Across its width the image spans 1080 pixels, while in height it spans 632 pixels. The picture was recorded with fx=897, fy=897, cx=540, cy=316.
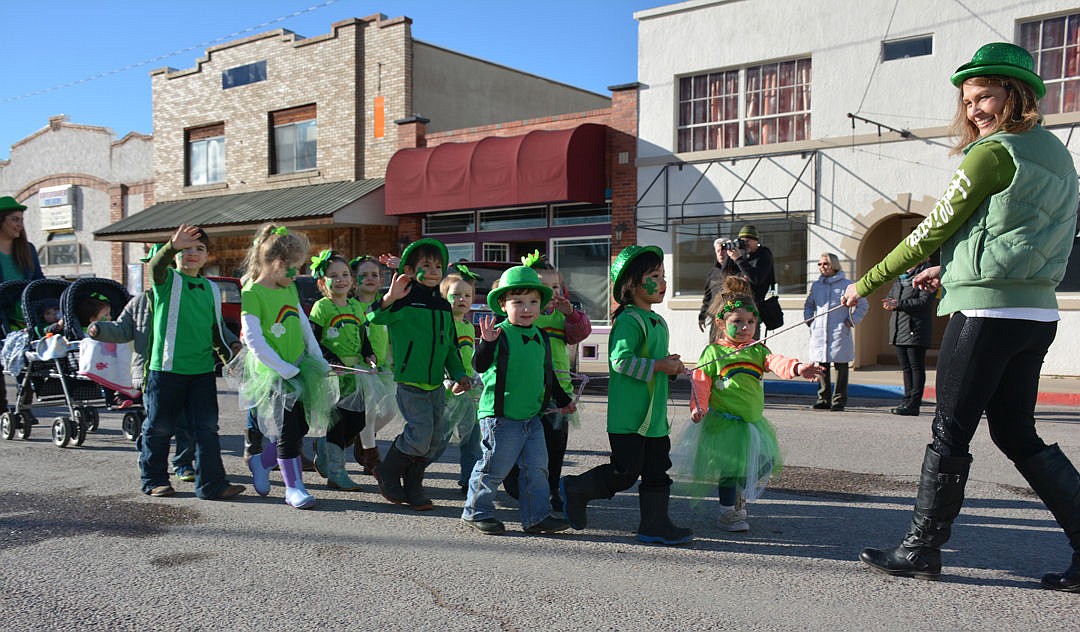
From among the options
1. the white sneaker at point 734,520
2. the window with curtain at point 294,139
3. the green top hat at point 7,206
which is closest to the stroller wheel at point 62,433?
the green top hat at point 7,206

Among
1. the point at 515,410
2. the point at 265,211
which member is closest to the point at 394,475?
the point at 515,410

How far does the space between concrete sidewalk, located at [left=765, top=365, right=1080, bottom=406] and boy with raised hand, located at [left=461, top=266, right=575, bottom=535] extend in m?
7.55

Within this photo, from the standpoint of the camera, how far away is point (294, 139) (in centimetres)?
2281

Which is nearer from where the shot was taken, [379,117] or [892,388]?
[892,388]

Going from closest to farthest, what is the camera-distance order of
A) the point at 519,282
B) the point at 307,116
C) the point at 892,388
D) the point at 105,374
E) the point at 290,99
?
the point at 519,282, the point at 105,374, the point at 892,388, the point at 307,116, the point at 290,99

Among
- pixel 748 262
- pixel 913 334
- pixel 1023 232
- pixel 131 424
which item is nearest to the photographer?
pixel 1023 232

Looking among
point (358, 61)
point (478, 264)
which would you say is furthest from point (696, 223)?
point (358, 61)

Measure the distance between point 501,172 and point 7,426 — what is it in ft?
36.3

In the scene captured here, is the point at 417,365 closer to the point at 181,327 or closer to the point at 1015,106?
the point at 181,327

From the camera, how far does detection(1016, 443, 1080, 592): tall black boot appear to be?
145 inches

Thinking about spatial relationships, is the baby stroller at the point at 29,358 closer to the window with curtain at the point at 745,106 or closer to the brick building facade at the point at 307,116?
the brick building facade at the point at 307,116

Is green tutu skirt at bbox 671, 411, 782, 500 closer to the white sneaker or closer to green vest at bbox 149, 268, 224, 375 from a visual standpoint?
the white sneaker

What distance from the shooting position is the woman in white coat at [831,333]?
32.4 feet

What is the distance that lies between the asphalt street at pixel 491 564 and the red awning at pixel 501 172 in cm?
1116
